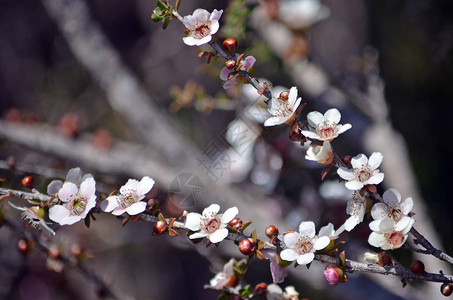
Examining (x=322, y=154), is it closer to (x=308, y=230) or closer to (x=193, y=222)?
(x=308, y=230)

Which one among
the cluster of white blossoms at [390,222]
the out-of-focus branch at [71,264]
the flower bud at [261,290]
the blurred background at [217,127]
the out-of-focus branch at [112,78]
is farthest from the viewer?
the out-of-focus branch at [112,78]

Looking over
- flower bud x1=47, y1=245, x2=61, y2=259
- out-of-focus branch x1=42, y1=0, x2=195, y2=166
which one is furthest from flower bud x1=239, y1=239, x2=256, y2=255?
out-of-focus branch x1=42, y1=0, x2=195, y2=166

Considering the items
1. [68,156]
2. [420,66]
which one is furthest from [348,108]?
[68,156]

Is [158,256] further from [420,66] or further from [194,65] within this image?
[420,66]

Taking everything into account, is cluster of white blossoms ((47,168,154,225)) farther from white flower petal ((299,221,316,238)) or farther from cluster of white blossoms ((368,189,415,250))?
cluster of white blossoms ((368,189,415,250))

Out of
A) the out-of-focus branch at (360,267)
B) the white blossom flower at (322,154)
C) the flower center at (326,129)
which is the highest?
the flower center at (326,129)

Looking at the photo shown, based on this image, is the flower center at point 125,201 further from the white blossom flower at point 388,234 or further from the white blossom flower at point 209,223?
the white blossom flower at point 388,234

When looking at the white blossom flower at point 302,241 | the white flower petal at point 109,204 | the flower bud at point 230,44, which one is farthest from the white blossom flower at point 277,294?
the flower bud at point 230,44

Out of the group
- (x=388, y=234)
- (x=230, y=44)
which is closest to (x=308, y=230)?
(x=388, y=234)
